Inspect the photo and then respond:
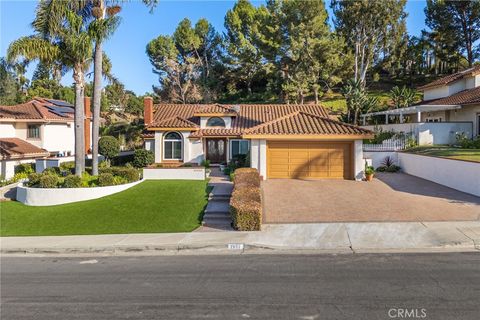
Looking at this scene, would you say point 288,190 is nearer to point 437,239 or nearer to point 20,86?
point 437,239

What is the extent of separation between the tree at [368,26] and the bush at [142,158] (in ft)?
90.3

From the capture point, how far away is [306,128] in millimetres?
22688

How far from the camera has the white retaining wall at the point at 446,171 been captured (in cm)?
1775

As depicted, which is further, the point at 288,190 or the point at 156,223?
the point at 288,190

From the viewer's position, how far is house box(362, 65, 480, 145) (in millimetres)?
27516

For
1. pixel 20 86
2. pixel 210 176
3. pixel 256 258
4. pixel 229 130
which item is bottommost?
pixel 256 258

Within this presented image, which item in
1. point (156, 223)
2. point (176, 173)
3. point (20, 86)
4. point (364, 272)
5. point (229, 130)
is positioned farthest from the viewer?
point (20, 86)

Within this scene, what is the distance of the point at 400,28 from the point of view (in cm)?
4800

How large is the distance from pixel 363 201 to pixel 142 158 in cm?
1621

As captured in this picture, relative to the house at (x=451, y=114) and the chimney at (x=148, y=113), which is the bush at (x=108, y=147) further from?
the house at (x=451, y=114)

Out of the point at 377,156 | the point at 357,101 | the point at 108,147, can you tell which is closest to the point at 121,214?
the point at 108,147

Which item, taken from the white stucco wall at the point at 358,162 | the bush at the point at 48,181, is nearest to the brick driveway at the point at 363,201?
the white stucco wall at the point at 358,162

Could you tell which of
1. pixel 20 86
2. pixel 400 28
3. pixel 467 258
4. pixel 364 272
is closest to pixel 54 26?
pixel 364 272

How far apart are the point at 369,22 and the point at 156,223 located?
40.8 metres
